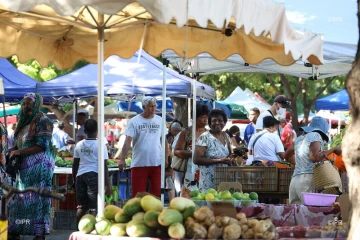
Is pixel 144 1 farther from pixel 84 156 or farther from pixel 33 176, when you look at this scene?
pixel 84 156

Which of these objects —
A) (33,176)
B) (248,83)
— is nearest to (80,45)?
(33,176)

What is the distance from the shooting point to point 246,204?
319 inches

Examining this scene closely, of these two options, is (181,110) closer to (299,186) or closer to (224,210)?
(299,186)

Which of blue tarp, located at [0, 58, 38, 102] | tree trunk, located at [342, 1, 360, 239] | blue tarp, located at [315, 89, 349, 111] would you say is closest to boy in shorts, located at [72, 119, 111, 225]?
blue tarp, located at [0, 58, 38, 102]

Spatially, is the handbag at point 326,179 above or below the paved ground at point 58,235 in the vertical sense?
above

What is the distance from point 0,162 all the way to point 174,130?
23.6 feet

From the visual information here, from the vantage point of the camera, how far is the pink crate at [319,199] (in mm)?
8195

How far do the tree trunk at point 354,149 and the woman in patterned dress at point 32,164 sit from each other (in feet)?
19.4

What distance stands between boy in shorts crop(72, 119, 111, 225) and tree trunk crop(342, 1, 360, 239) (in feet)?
23.1

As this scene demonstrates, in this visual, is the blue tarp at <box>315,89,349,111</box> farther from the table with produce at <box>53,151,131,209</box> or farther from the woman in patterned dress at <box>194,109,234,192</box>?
the woman in patterned dress at <box>194,109,234,192</box>

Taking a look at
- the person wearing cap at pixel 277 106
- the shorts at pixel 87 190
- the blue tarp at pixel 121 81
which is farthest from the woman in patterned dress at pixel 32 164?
the person wearing cap at pixel 277 106

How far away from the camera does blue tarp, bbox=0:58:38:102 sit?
60.1 ft

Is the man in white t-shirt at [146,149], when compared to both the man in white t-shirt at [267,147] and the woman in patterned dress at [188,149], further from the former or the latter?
the man in white t-shirt at [267,147]

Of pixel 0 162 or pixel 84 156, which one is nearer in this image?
pixel 0 162
